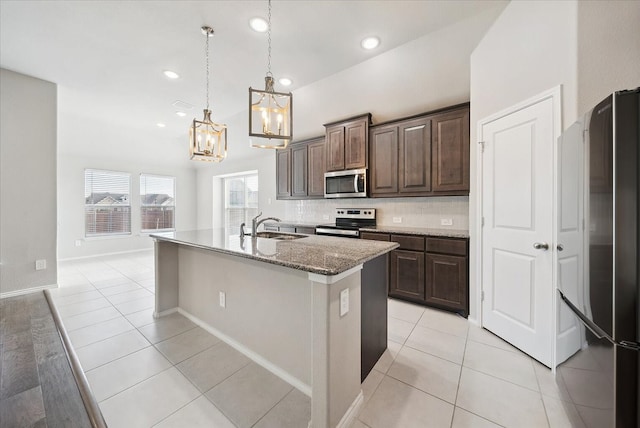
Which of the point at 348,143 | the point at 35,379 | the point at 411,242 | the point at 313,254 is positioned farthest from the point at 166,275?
the point at 348,143

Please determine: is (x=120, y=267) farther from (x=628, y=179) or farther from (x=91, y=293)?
(x=628, y=179)

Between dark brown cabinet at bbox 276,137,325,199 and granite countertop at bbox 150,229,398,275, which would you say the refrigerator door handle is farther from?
dark brown cabinet at bbox 276,137,325,199

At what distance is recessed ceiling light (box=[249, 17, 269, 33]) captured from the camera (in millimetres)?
2529

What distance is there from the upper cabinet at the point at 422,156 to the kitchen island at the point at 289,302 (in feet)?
5.27

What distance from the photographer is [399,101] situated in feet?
11.5

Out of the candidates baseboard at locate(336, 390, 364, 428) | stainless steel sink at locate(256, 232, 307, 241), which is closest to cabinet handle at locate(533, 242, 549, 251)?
baseboard at locate(336, 390, 364, 428)

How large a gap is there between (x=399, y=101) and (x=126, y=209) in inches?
283

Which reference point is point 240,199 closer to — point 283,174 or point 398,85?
point 283,174

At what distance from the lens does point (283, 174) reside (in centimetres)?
498

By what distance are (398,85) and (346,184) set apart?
1563mm

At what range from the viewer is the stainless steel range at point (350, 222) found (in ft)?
12.1

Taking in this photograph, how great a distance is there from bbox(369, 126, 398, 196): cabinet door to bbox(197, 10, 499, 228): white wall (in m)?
0.31

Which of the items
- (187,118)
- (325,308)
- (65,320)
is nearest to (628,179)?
(325,308)

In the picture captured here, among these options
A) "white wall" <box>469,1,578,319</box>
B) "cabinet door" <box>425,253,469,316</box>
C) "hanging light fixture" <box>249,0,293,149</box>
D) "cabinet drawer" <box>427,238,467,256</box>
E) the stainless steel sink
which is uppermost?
"white wall" <box>469,1,578,319</box>
